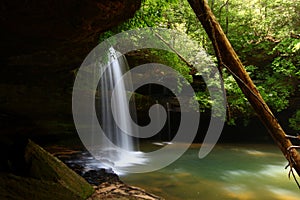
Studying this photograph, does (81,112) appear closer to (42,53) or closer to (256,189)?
(42,53)

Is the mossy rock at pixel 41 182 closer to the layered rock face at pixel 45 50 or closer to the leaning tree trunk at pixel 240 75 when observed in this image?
Result: the layered rock face at pixel 45 50

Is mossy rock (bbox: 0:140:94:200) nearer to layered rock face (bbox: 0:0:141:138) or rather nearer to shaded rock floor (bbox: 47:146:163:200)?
shaded rock floor (bbox: 47:146:163:200)

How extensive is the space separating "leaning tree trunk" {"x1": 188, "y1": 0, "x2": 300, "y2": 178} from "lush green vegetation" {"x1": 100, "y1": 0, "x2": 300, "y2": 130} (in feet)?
21.9

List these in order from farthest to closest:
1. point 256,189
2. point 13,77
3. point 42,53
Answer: point 256,189
point 13,77
point 42,53

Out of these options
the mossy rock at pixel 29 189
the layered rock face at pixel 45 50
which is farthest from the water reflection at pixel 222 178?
the layered rock face at pixel 45 50

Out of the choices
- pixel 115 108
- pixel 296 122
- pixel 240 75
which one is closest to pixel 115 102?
Result: pixel 115 108

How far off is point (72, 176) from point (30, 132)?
4.21 metres

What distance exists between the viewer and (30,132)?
7098 millimetres

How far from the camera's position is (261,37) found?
1066 cm

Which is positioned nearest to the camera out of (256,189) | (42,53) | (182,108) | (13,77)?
(42,53)

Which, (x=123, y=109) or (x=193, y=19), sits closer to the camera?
(x=193, y=19)

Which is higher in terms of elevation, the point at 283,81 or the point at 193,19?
the point at 193,19

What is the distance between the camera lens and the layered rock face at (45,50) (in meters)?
2.81

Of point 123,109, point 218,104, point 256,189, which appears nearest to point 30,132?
point 123,109
